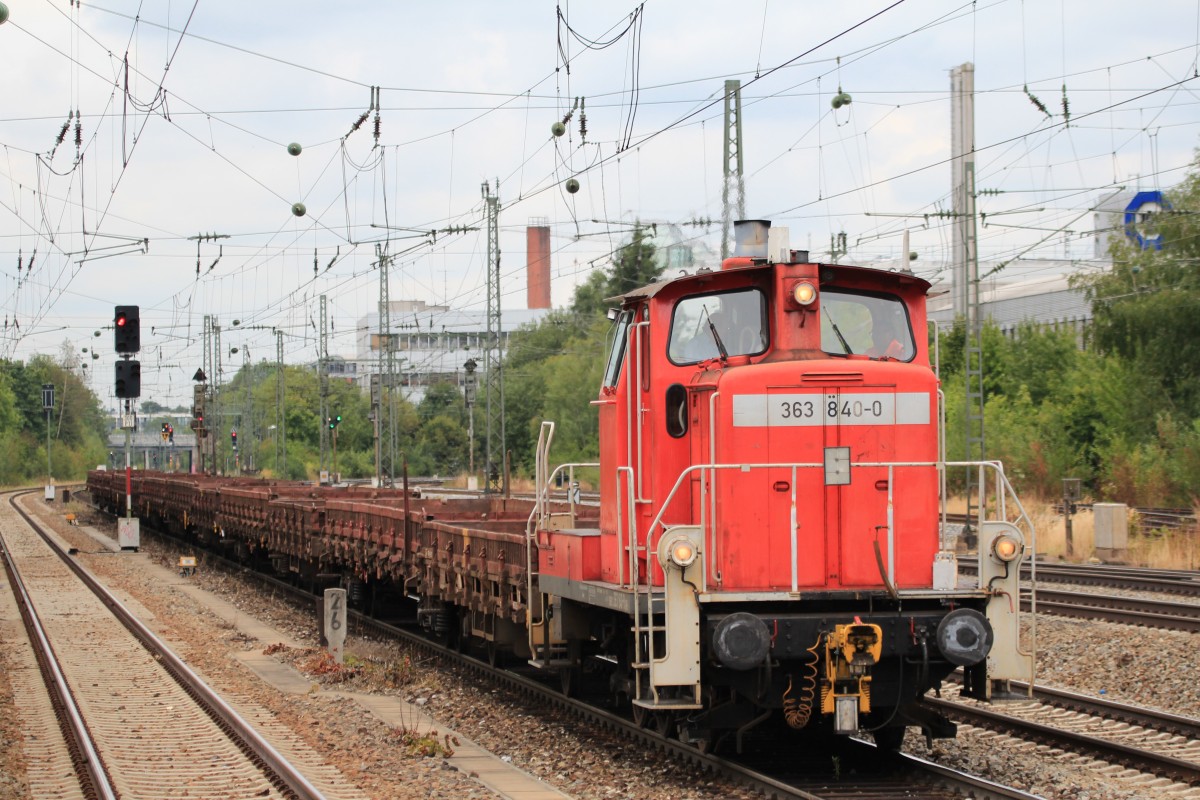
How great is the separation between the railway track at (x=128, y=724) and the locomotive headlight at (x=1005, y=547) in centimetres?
473

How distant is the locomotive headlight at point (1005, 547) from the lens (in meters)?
8.18

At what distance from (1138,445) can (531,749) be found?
2852 cm

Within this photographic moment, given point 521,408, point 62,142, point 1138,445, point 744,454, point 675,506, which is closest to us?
point 744,454

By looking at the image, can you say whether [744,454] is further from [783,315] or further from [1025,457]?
[1025,457]

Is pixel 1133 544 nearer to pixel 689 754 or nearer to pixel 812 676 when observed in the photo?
pixel 689 754

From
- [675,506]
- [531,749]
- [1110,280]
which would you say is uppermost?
[1110,280]

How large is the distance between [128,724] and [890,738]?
6.87 metres

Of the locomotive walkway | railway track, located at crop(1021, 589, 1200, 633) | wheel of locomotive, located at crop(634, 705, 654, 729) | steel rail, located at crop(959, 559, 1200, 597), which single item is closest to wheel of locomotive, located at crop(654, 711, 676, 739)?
wheel of locomotive, located at crop(634, 705, 654, 729)

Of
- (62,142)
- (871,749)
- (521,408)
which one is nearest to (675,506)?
(871,749)

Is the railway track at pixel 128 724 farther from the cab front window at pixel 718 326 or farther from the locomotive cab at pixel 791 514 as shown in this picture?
the cab front window at pixel 718 326

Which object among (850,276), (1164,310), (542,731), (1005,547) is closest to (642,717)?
(542,731)

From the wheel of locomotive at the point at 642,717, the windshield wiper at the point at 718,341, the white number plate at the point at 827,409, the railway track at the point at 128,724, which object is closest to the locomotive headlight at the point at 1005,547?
the white number plate at the point at 827,409

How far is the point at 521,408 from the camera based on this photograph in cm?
7112

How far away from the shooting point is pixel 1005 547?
8180 millimetres
